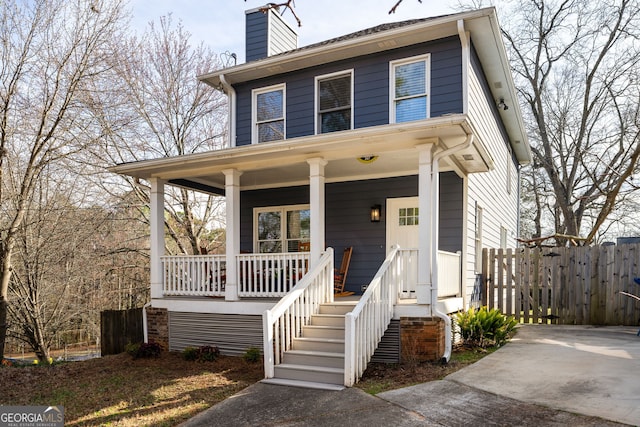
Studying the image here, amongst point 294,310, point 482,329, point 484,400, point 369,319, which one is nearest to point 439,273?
point 482,329

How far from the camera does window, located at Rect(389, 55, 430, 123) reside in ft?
27.7

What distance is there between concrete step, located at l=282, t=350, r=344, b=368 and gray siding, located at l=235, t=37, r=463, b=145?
467 centimetres

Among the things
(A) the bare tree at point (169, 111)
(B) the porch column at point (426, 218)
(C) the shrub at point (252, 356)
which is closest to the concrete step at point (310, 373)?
(C) the shrub at point (252, 356)

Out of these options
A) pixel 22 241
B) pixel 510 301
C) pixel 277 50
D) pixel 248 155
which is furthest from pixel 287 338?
pixel 22 241

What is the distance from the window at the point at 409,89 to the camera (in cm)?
845

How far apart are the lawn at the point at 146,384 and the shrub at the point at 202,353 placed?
10 cm

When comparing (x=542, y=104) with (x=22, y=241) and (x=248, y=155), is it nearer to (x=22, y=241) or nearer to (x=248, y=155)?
(x=248, y=155)

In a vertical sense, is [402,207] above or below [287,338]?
above

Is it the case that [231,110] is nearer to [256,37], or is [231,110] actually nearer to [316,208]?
[256,37]

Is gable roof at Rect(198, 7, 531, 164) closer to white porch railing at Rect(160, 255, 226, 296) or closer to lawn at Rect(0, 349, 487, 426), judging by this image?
white porch railing at Rect(160, 255, 226, 296)

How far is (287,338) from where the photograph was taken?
244 inches

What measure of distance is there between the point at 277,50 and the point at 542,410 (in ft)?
31.5

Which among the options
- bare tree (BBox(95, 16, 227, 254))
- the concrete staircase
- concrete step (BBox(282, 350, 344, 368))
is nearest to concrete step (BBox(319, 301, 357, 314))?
the concrete staircase

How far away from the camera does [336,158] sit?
7.26 metres
